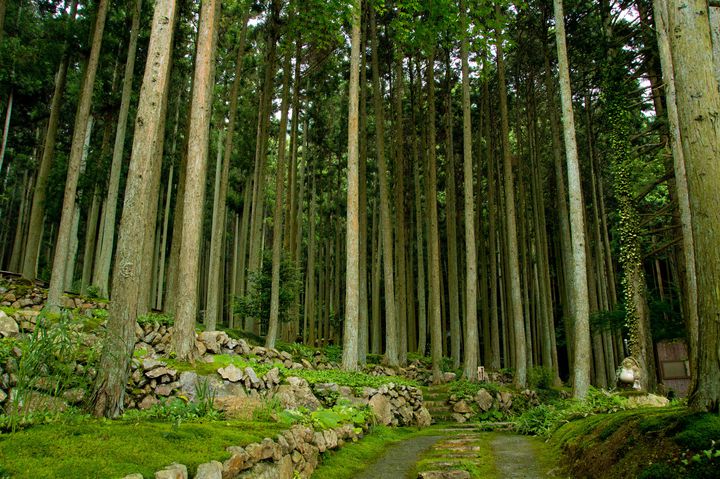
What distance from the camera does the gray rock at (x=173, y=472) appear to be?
118 inches

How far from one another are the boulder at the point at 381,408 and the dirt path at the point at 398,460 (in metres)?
1.22

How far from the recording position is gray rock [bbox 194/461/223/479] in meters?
3.35

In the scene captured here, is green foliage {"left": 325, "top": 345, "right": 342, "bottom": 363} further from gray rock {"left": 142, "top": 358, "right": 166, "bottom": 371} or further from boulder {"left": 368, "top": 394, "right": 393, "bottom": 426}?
gray rock {"left": 142, "top": 358, "right": 166, "bottom": 371}

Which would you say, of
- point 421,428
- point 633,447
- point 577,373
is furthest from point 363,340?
point 633,447

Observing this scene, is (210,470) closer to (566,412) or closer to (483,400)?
(566,412)

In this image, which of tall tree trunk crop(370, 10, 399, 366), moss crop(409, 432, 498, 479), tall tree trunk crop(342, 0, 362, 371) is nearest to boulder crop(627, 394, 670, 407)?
moss crop(409, 432, 498, 479)

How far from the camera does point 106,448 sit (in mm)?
3203

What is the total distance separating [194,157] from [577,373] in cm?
981

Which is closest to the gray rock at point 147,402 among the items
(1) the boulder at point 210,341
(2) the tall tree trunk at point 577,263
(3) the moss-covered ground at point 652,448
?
(1) the boulder at point 210,341

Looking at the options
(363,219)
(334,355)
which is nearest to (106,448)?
(334,355)

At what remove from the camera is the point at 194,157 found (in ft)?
31.2

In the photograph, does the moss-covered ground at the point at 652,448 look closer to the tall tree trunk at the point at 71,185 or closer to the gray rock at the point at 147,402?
the gray rock at the point at 147,402

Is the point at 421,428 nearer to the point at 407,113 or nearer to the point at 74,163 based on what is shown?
the point at 74,163

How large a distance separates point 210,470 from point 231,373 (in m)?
5.12
